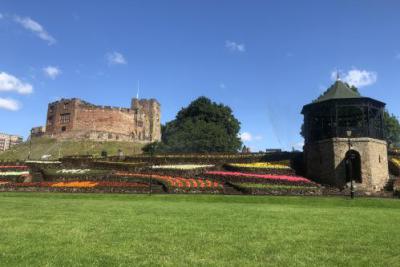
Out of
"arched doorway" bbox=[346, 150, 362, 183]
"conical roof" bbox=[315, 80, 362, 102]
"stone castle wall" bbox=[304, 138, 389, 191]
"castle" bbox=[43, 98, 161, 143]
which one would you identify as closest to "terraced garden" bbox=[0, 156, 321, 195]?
"stone castle wall" bbox=[304, 138, 389, 191]

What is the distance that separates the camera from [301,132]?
191 ft

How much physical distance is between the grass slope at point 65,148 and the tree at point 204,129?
38.5 feet

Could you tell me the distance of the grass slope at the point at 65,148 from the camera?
68188 mm

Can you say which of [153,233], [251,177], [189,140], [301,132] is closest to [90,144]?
[189,140]

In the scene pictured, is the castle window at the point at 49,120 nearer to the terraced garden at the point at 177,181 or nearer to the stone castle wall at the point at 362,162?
the terraced garden at the point at 177,181

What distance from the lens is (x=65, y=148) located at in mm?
73250

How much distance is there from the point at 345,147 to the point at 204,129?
93.3ft

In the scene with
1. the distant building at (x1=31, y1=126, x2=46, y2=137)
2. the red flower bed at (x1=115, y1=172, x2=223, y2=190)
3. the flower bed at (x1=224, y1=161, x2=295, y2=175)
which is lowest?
the red flower bed at (x1=115, y1=172, x2=223, y2=190)

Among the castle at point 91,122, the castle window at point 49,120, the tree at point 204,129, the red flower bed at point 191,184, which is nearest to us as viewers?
the red flower bed at point 191,184

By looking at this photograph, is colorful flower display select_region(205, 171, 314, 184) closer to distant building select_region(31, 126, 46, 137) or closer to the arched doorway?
the arched doorway

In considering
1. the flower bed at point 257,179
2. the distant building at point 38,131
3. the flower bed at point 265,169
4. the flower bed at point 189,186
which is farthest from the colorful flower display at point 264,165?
the distant building at point 38,131

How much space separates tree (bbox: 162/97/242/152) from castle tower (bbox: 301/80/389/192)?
2313cm

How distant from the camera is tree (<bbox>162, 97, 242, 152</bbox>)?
54656 mm

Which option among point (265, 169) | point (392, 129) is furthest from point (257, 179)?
point (392, 129)
